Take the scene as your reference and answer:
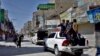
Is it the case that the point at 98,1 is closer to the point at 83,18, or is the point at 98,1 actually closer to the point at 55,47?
the point at 83,18

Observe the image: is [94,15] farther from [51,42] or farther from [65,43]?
[65,43]

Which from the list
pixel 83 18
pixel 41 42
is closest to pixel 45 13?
pixel 41 42

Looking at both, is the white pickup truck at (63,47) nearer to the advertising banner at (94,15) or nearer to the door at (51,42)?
the door at (51,42)

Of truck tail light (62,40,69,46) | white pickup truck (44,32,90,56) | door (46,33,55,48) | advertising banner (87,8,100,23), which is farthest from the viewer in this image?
advertising banner (87,8,100,23)

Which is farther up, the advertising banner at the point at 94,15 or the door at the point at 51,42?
the advertising banner at the point at 94,15

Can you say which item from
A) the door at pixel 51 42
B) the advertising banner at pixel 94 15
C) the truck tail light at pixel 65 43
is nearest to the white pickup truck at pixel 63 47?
the truck tail light at pixel 65 43

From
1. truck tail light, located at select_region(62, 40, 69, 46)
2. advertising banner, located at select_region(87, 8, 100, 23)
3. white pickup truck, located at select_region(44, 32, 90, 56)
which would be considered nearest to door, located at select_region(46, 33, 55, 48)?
white pickup truck, located at select_region(44, 32, 90, 56)

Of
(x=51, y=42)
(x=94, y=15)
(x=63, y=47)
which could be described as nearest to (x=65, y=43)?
(x=63, y=47)

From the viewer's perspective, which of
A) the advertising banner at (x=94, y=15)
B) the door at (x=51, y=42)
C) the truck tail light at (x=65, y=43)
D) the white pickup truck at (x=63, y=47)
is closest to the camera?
the white pickup truck at (x=63, y=47)

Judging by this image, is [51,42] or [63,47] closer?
[63,47]

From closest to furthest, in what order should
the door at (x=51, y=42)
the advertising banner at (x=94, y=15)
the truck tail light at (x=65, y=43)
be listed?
the truck tail light at (x=65, y=43), the door at (x=51, y=42), the advertising banner at (x=94, y=15)

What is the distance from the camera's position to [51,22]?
80.9 meters

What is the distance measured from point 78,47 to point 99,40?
9641mm

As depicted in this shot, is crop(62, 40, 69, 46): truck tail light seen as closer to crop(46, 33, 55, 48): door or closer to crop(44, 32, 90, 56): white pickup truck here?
crop(44, 32, 90, 56): white pickup truck
